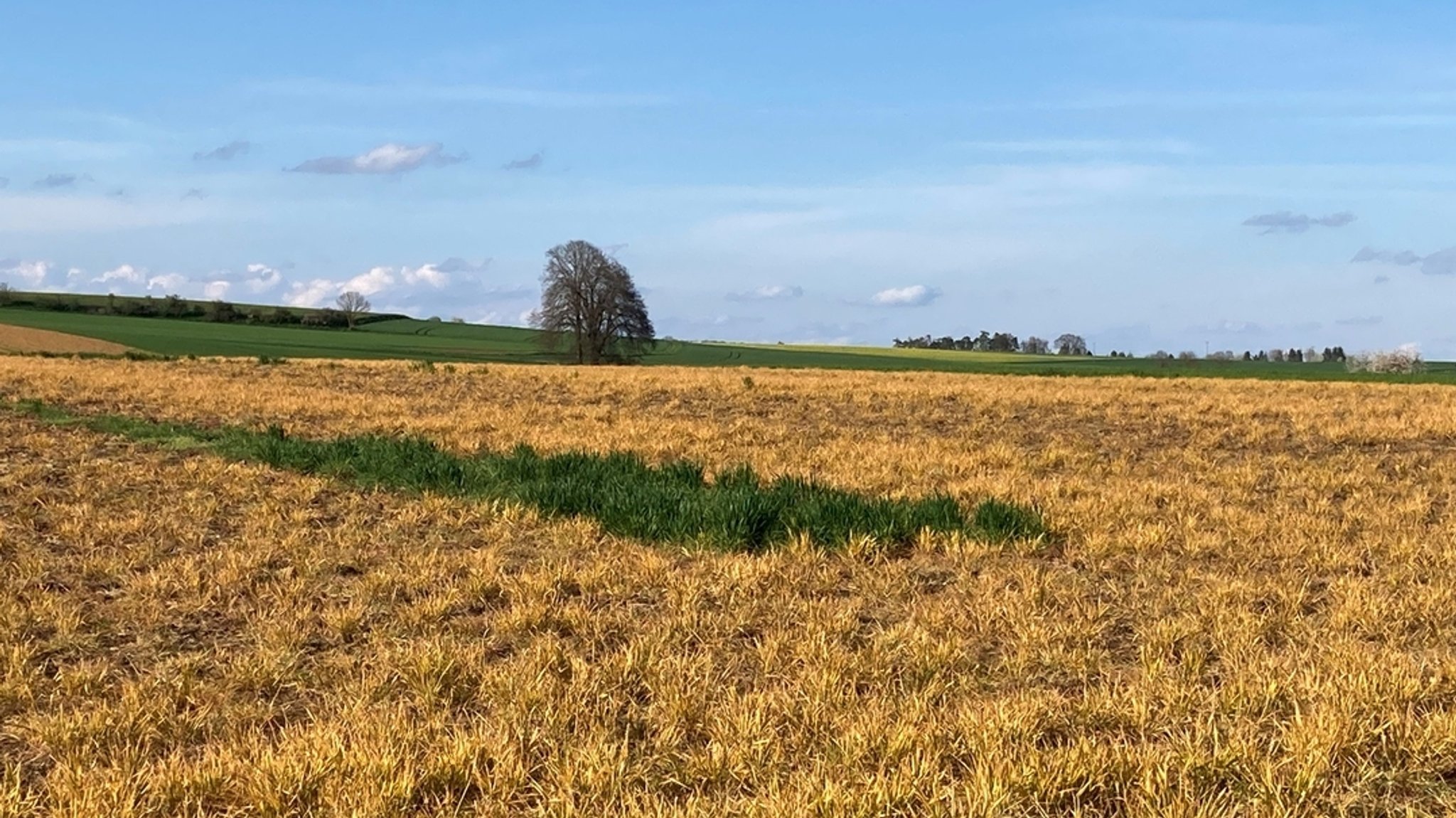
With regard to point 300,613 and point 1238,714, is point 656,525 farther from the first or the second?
point 1238,714

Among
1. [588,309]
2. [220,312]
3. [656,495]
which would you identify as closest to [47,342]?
[588,309]

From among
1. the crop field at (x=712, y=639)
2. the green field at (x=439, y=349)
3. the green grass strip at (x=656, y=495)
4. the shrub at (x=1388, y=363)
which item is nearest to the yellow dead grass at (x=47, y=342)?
the green field at (x=439, y=349)

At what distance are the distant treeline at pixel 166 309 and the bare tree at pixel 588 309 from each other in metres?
53.8

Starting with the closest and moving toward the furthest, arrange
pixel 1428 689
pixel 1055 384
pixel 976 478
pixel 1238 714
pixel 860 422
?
1. pixel 1238 714
2. pixel 1428 689
3. pixel 976 478
4. pixel 860 422
5. pixel 1055 384

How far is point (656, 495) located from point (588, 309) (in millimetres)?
64494

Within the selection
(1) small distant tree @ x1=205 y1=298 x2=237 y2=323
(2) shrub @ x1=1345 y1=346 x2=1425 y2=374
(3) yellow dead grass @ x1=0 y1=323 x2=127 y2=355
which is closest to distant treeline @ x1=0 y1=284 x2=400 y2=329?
(1) small distant tree @ x1=205 y1=298 x2=237 y2=323

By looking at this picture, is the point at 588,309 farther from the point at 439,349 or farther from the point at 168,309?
the point at 168,309

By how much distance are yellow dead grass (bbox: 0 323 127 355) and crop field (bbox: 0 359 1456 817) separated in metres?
54.3

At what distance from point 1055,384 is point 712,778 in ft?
105

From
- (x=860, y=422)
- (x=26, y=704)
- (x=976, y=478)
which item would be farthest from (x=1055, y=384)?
(x=26, y=704)

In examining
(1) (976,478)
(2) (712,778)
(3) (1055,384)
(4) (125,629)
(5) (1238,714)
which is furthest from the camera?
(3) (1055,384)

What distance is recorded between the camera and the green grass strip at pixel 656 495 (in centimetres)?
887

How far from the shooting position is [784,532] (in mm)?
8836

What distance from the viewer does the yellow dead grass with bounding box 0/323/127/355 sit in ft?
196
